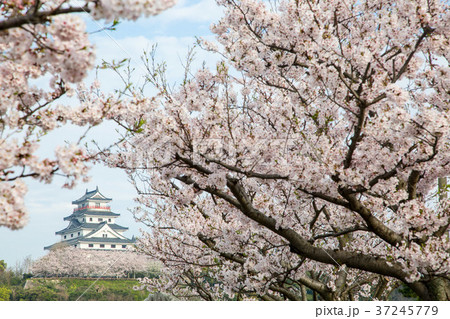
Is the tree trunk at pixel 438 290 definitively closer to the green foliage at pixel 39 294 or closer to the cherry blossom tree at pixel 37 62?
the cherry blossom tree at pixel 37 62

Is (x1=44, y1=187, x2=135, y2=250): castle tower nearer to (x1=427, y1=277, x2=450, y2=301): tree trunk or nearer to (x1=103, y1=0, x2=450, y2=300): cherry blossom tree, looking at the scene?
(x1=103, y1=0, x2=450, y2=300): cherry blossom tree

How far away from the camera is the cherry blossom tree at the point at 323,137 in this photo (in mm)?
4961

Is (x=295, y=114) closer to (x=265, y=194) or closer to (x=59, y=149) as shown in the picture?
(x=265, y=194)

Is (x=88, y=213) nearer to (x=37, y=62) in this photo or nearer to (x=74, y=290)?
(x=74, y=290)

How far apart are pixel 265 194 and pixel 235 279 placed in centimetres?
178

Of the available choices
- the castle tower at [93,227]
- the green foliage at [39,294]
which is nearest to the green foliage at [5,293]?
the green foliage at [39,294]

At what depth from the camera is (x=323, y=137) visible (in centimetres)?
543

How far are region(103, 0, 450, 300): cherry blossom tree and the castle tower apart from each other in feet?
227

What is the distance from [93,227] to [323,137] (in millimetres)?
75036

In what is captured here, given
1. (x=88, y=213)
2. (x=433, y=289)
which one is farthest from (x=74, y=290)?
(x=433, y=289)

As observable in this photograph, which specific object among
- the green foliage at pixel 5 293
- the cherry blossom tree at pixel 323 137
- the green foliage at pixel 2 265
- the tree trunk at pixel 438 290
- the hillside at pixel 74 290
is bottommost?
the tree trunk at pixel 438 290

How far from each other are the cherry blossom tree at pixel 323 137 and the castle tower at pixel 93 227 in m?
69.1

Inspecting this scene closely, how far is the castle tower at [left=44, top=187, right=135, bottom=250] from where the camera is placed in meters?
72.9

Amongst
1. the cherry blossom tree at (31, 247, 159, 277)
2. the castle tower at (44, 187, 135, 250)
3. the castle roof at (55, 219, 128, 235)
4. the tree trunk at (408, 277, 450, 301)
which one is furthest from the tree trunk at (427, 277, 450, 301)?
the castle roof at (55, 219, 128, 235)
